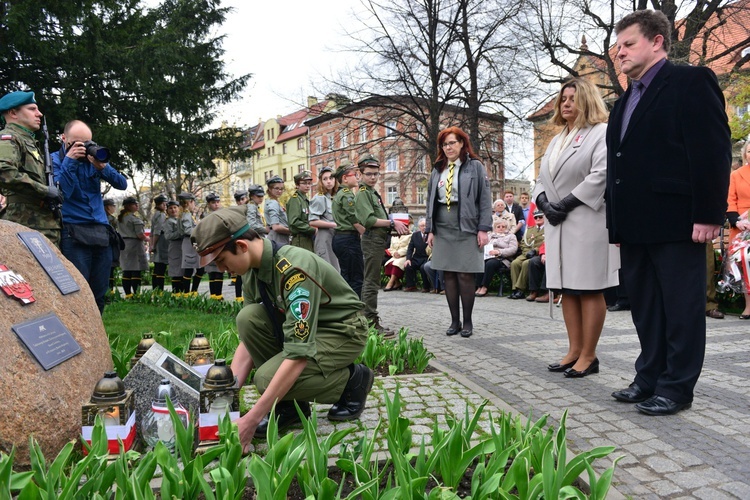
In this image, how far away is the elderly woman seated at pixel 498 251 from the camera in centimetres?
1162

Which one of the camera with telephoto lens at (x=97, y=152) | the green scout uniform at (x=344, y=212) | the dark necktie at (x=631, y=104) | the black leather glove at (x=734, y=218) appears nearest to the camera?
the dark necktie at (x=631, y=104)

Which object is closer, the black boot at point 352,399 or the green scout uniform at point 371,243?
the black boot at point 352,399

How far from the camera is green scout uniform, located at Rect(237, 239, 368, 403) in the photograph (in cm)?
282

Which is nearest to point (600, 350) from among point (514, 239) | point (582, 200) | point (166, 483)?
point (582, 200)

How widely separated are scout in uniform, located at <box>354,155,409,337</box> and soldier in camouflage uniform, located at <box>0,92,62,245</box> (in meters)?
3.10

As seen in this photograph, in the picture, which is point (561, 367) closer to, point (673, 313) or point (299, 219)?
point (673, 313)

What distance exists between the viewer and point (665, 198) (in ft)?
11.7

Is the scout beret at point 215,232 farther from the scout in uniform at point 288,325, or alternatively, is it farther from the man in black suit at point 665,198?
the man in black suit at point 665,198

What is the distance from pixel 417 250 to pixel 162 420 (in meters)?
11.0

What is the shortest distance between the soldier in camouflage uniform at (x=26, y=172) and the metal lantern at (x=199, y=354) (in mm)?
1697

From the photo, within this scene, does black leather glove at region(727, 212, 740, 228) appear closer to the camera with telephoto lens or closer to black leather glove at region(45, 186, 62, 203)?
the camera with telephoto lens

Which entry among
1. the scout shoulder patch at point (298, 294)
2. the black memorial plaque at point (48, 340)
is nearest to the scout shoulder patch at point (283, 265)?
the scout shoulder patch at point (298, 294)

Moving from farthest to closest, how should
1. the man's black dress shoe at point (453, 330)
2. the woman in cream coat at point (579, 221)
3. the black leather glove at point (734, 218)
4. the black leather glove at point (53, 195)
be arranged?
the black leather glove at point (734, 218) < the man's black dress shoe at point (453, 330) < the black leather glove at point (53, 195) < the woman in cream coat at point (579, 221)

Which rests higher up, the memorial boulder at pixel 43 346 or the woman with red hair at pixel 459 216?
the woman with red hair at pixel 459 216
